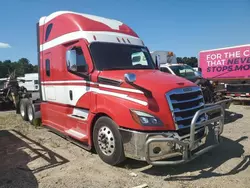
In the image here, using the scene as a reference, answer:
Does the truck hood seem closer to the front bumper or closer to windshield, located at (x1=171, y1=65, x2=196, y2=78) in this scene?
the front bumper

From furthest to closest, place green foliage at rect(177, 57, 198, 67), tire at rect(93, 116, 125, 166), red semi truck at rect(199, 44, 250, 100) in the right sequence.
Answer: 1. green foliage at rect(177, 57, 198, 67)
2. red semi truck at rect(199, 44, 250, 100)
3. tire at rect(93, 116, 125, 166)

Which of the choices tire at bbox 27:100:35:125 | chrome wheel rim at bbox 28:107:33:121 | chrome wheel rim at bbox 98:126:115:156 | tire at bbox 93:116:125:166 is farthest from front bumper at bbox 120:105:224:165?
chrome wheel rim at bbox 28:107:33:121

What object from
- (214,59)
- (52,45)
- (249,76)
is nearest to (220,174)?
(52,45)

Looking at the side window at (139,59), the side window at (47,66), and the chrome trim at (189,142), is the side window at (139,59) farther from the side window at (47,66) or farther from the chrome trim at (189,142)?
the side window at (47,66)

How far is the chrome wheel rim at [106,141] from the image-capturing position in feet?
14.8

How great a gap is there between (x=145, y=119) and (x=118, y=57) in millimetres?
1935

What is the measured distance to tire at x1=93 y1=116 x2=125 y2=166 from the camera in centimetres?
436

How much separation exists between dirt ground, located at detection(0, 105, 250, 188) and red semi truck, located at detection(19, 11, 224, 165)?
318mm

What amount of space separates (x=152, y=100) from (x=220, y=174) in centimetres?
181

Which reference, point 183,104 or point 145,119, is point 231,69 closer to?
point 183,104

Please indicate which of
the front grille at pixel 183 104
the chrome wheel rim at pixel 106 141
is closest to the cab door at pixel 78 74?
the chrome wheel rim at pixel 106 141

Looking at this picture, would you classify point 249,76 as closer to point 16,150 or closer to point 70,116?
point 70,116

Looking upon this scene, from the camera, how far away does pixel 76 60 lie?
18.0 feet

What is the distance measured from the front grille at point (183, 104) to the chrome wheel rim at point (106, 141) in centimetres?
126
